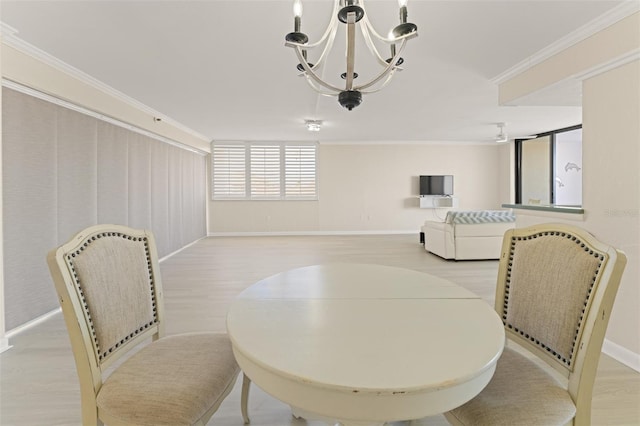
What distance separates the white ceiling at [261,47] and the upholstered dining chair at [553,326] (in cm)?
178

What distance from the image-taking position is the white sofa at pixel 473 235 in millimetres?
5199

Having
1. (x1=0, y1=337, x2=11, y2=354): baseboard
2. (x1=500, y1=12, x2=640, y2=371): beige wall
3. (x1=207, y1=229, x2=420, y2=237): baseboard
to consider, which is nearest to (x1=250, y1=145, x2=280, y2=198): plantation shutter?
(x1=207, y1=229, x2=420, y2=237): baseboard

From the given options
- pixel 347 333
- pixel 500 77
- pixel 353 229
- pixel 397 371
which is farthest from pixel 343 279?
pixel 353 229

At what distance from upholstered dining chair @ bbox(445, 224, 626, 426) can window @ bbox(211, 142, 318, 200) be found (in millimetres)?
6960

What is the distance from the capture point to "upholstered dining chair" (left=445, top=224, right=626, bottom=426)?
3.33ft

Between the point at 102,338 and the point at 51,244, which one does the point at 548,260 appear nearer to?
the point at 102,338

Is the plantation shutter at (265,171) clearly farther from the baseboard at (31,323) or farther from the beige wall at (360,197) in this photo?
the baseboard at (31,323)

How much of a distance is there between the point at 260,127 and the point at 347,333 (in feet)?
19.2

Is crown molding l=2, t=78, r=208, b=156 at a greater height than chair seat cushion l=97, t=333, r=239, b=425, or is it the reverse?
crown molding l=2, t=78, r=208, b=156

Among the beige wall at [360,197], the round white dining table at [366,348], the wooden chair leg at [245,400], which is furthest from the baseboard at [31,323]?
the beige wall at [360,197]

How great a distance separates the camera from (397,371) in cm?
76

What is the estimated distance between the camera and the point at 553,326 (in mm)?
1187

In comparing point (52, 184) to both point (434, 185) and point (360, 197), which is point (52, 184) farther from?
point (434, 185)

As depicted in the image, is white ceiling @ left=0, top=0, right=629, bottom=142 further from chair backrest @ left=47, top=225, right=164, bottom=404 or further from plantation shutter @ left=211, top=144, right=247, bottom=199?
plantation shutter @ left=211, top=144, right=247, bottom=199
